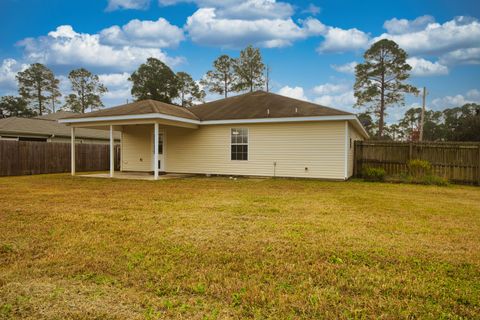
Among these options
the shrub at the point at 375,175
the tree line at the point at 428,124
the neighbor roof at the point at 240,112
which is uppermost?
the tree line at the point at 428,124

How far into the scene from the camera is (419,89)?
94.1 feet

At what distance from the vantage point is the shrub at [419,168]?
12273 mm

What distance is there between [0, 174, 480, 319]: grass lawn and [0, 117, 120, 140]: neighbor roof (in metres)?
15.5

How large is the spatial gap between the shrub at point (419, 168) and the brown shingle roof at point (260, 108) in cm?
349

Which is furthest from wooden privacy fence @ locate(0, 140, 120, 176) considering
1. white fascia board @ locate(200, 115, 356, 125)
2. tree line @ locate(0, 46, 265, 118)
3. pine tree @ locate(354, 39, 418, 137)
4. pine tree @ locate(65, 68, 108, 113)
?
pine tree @ locate(65, 68, 108, 113)

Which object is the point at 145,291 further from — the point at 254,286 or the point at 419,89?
the point at 419,89

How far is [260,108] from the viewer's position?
1433 cm

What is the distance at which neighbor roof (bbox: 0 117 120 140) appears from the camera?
18800 millimetres

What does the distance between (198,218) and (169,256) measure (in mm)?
1918

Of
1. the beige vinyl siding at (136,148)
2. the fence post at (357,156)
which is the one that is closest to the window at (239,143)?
the beige vinyl siding at (136,148)

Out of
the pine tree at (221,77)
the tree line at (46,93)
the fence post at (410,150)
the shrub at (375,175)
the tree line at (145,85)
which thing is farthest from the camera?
the tree line at (46,93)

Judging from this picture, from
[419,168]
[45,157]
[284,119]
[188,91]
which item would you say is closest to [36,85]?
[188,91]

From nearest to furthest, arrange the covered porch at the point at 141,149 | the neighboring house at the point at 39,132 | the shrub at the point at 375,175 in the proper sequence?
the shrub at the point at 375,175 → the covered porch at the point at 141,149 → the neighboring house at the point at 39,132

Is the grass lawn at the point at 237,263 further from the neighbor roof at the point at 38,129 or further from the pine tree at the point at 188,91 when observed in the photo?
the pine tree at the point at 188,91
